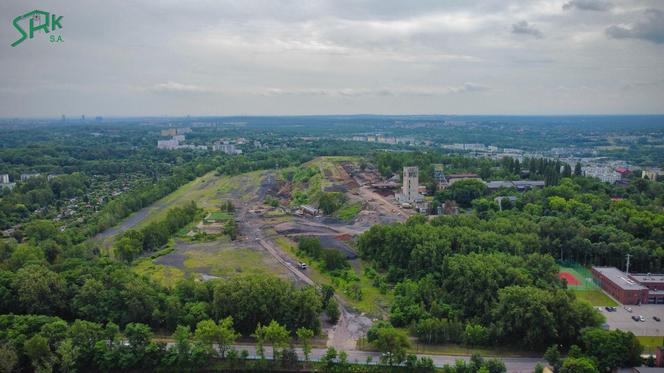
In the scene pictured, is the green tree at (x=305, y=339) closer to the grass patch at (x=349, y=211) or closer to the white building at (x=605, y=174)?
the grass patch at (x=349, y=211)

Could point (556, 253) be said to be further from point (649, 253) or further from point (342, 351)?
point (342, 351)

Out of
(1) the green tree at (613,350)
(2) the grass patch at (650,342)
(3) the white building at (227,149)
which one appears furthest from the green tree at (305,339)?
(3) the white building at (227,149)

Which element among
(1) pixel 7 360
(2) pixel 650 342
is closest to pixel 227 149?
(1) pixel 7 360

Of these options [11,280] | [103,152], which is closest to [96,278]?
[11,280]

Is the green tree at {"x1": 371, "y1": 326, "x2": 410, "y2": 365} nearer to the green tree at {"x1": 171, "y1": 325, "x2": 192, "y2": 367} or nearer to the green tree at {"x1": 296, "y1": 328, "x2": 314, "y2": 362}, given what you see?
the green tree at {"x1": 296, "y1": 328, "x2": 314, "y2": 362}

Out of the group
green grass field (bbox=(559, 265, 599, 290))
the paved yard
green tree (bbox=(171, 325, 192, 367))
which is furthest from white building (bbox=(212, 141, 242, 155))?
the paved yard

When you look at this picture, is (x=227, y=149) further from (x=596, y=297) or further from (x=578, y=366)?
(x=578, y=366)

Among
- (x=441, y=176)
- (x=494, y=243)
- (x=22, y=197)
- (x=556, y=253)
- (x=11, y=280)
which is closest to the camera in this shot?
(x=11, y=280)
